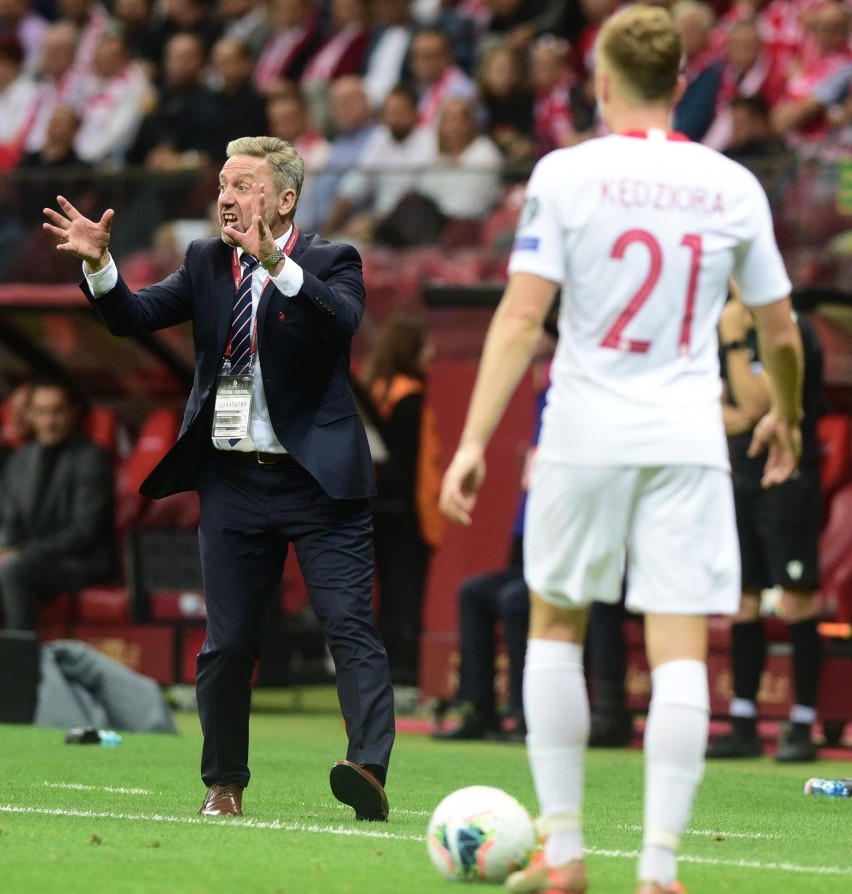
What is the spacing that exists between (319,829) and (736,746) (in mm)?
4021

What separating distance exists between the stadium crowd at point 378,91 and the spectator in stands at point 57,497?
1650mm

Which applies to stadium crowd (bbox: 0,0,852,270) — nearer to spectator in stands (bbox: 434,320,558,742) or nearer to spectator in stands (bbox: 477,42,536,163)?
spectator in stands (bbox: 477,42,536,163)

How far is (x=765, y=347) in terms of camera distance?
468cm

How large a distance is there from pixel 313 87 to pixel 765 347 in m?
12.0

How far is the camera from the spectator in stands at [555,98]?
14297 mm

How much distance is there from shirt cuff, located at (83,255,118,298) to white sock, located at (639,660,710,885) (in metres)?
2.38

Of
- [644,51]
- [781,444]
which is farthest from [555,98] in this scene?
[644,51]

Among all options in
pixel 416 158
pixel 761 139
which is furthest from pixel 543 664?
pixel 416 158

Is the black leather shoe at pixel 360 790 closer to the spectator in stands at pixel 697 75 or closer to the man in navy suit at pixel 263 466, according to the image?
the man in navy suit at pixel 263 466

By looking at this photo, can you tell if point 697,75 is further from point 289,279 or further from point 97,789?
point 289,279

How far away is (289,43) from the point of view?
56.7 ft

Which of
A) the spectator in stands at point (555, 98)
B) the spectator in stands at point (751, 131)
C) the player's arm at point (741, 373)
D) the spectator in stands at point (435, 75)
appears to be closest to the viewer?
the player's arm at point (741, 373)

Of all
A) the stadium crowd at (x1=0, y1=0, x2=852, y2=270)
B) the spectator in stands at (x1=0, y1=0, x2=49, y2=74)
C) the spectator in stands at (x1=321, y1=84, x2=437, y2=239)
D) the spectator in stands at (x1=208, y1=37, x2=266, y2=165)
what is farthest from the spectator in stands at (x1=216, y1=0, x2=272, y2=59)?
the spectator in stands at (x1=321, y1=84, x2=437, y2=239)

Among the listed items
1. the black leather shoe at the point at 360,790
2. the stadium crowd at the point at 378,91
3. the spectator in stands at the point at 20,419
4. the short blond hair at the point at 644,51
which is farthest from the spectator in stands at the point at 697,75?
the short blond hair at the point at 644,51
